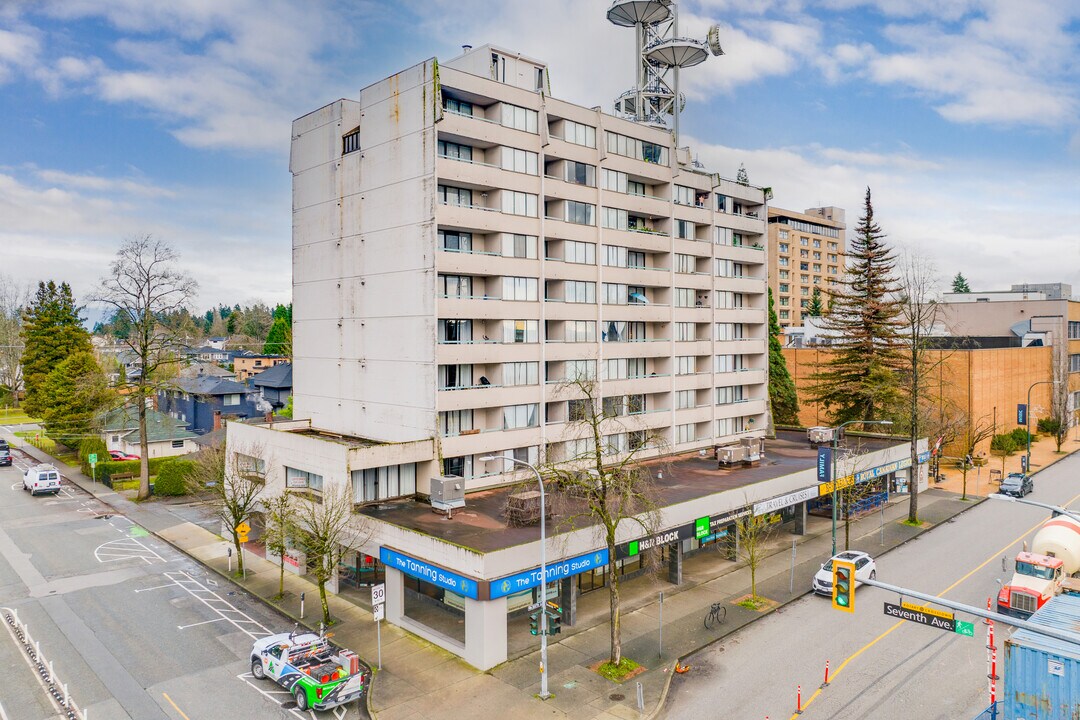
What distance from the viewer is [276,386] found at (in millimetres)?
80250

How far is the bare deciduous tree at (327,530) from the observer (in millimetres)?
29203

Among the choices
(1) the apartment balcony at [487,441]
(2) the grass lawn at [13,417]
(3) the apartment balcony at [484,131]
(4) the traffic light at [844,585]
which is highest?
(3) the apartment balcony at [484,131]

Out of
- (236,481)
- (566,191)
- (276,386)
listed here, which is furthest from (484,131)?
(276,386)

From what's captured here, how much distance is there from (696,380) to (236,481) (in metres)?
31.4

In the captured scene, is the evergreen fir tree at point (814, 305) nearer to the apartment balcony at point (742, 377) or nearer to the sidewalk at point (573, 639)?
the apartment balcony at point (742, 377)

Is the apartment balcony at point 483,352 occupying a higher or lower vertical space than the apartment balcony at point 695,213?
lower

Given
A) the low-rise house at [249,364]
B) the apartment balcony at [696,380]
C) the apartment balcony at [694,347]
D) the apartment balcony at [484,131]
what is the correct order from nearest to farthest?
the apartment balcony at [484,131] < the apartment balcony at [694,347] < the apartment balcony at [696,380] < the low-rise house at [249,364]

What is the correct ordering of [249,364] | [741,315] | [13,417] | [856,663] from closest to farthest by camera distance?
[856,663] < [741,315] < [13,417] < [249,364]

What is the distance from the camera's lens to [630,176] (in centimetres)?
4625

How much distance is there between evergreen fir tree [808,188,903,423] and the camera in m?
57.6

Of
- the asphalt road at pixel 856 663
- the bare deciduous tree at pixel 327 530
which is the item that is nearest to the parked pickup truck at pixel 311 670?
the bare deciduous tree at pixel 327 530

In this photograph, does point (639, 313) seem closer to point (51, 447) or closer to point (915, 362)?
point (915, 362)

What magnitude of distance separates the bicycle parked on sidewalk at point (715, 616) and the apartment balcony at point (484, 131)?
26.0 metres

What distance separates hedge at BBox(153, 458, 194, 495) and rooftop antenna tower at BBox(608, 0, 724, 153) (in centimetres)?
4419
